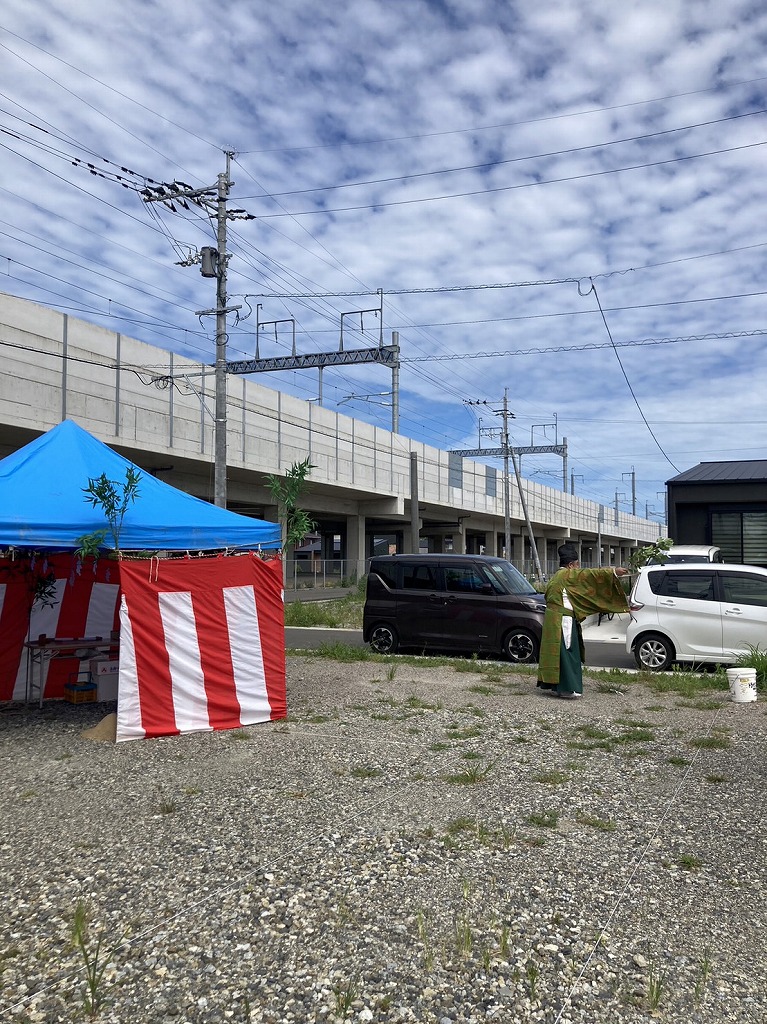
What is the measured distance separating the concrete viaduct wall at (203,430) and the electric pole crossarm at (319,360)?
220 cm

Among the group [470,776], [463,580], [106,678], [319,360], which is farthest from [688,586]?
[319,360]

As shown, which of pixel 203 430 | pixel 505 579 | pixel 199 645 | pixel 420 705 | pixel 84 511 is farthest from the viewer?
Result: pixel 203 430

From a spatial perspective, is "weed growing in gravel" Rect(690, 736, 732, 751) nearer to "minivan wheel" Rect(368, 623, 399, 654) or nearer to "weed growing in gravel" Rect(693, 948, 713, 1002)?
"weed growing in gravel" Rect(693, 948, 713, 1002)

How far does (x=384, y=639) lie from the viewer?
1384 centimetres

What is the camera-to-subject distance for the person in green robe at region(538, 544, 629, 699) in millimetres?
9141

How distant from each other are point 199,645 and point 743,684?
20.3ft

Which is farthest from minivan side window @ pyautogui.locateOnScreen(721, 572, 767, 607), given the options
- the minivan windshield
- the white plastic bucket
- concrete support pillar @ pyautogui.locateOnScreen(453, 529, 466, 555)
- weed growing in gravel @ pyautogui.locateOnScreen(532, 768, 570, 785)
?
concrete support pillar @ pyautogui.locateOnScreen(453, 529, 466, 555)

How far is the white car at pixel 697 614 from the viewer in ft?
36.4

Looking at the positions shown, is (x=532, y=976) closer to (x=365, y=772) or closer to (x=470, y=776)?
(x=470, y=776)

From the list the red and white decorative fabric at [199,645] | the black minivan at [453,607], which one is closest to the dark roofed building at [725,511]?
the black minivan at [453,607]

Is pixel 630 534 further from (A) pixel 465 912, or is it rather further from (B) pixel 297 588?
(A) pixel 465 912

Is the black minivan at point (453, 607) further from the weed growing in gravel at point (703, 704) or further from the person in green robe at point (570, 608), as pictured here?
the weed growing in gravel at point (703, 704)

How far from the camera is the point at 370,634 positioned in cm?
1400

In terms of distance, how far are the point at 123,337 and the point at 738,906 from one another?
25267 millimetres
